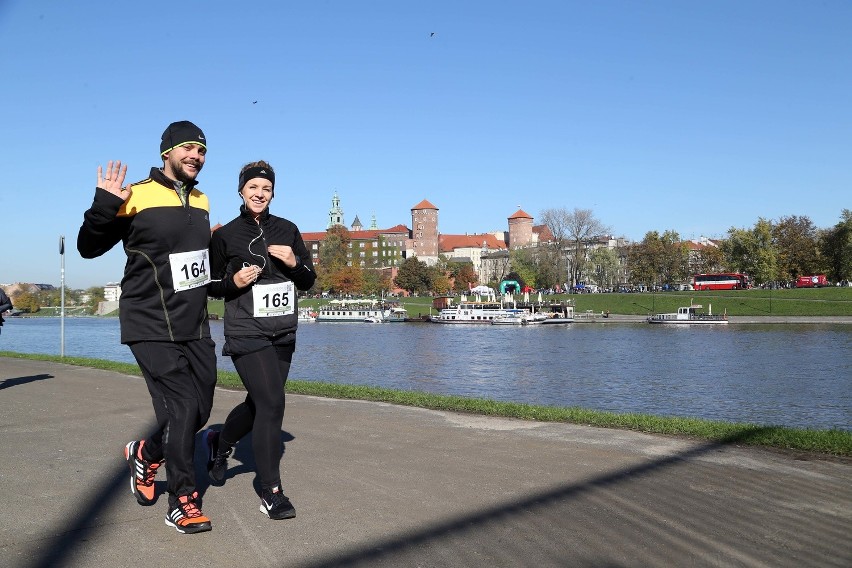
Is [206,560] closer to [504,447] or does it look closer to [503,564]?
[503,564]

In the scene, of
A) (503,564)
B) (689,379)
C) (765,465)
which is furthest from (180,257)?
(689,379)

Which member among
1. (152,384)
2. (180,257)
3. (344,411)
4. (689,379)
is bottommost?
(689,379)

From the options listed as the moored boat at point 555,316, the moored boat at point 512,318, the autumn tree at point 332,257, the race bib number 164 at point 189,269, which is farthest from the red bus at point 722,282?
the race bib number 164 at point 189,269

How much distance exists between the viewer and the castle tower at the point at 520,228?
18762 cm

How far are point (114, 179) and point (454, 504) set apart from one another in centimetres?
266

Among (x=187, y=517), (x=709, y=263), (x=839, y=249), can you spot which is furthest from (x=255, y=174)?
(x=709, y=263)

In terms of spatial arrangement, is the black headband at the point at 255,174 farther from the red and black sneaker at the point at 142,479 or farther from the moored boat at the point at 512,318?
the moored boat at the point at 512,318

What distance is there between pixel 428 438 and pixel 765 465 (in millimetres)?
2790

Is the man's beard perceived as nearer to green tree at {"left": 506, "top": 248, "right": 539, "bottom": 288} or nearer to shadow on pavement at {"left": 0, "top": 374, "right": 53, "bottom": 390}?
shadow on pavement at {"left": 0, "top": 374, "right": 53, "bottom": 390}

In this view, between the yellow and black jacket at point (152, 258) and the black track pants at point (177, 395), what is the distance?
0.07m

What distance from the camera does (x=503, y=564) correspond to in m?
3.68

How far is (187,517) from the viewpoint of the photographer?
420 centimetres

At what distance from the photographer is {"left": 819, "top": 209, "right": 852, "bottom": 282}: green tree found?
258 ft

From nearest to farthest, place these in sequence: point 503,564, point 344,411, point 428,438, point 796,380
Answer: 1. point 503,564
2. point 428,438
3. point 344,411
4. point 796,380
